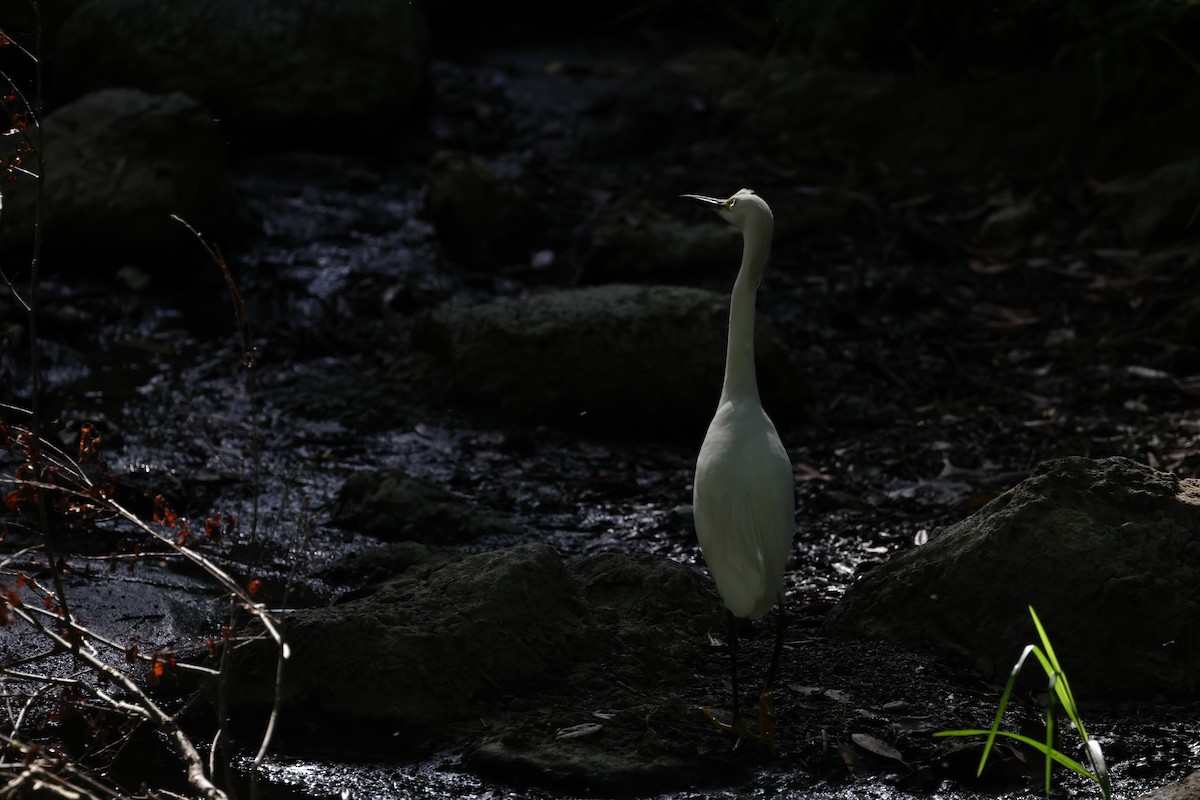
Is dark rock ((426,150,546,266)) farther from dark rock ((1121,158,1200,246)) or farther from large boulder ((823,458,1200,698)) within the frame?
Answer: large boulder ((823,458,1200,698))

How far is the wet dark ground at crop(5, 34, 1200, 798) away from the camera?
3.40 m

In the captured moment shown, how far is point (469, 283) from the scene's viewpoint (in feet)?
25.0

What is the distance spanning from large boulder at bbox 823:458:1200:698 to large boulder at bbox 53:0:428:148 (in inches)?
241

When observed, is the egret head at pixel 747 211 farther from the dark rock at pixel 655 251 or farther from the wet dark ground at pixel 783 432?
the dark rock at pixel 655 251

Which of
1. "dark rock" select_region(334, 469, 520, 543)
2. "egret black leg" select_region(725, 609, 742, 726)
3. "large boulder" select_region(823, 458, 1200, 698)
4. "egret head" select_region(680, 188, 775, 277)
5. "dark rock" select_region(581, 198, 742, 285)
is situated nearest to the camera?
"egret black leg" select_region(725, 609, 742, 726)

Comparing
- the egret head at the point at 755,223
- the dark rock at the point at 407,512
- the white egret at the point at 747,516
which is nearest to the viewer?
the white egret at the point at 747,516

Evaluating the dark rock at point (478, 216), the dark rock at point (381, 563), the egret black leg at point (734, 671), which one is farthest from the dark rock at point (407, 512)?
the dark rock at point (478, 216)

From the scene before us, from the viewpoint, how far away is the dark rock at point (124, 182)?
727 cm

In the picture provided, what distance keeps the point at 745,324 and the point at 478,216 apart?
4408mm

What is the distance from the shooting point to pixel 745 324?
3.75 m

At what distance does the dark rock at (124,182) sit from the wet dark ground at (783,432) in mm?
274

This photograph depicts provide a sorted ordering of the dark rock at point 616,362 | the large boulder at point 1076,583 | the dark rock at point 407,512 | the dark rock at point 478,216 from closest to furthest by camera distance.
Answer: the large boulder at point 1076,583 → the dark rock at point 407,512 → the dark rock at point 616,362 → the dark rock at point 478,216

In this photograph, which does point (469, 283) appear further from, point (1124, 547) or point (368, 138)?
point (1124, 547)

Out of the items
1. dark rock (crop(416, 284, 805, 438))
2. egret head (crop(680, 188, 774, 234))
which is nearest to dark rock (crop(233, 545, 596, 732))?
egret head (crop(680, 188, 774, 234))
